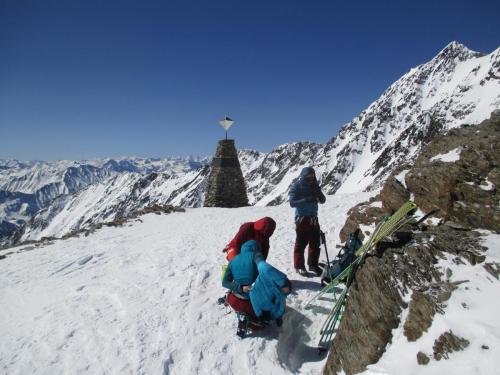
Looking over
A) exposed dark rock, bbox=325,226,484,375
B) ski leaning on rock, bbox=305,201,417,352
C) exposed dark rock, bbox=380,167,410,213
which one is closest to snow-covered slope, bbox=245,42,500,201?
exposed dark rock, bbox=380,167,410,213

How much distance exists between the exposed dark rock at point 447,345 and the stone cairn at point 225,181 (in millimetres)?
20796

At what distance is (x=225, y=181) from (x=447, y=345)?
21.4 meters

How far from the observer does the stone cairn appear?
2383 centimetres

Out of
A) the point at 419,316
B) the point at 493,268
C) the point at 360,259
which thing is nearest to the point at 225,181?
the point at 360,259

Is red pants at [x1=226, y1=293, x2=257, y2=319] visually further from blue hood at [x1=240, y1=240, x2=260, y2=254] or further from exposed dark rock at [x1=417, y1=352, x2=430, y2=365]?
exposed dark rock at [x1=417, y1=352, x2=430, y2=365]

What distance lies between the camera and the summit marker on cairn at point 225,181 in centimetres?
2383

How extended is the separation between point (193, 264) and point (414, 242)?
22.0ft

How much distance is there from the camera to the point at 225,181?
24156 millimetres

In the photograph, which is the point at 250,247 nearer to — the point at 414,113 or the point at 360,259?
the point at 360,259

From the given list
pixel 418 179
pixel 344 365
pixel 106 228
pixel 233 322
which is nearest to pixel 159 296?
pixel 233 322

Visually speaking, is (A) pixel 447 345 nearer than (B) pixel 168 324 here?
Yes

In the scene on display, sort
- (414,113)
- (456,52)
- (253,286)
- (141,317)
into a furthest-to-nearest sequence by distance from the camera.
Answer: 1. (456,52)
2. (414,113)
3. (141,317)
4. (253,286)

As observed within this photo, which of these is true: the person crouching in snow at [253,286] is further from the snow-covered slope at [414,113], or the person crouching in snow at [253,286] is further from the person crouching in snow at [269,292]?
the snow-covered slope at [414,113]

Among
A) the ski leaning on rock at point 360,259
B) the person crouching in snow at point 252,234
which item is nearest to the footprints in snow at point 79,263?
the person crouching in snow at point 252,234
